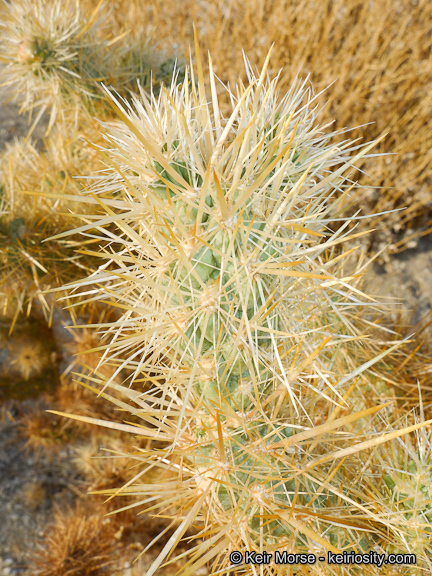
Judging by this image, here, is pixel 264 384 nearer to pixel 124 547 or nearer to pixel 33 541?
pixel 124 547

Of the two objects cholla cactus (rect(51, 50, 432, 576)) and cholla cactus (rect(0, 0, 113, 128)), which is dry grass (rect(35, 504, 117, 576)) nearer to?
cholla cactus (rect(51, 50, 432, 576))

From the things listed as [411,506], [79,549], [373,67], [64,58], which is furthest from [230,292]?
[373,67]

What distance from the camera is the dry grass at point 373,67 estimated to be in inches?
78.3

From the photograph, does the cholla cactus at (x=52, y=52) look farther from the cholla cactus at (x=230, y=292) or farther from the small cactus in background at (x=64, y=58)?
the cholla cactus at (x=230, y=292)

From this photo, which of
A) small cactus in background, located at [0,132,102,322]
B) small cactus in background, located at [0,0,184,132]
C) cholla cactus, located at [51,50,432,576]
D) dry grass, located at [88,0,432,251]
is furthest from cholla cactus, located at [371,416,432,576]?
dry grass, located at [88,0,432,251]

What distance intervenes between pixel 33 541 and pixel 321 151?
1.72 meters

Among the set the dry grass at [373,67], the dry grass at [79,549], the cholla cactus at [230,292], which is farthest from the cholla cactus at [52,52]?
the dry grass at [79,549]

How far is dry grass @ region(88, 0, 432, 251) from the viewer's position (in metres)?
1.99

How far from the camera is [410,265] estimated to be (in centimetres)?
206

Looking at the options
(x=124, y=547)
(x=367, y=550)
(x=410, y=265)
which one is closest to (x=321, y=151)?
(x=367, y=550)

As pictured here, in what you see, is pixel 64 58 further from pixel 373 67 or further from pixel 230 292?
pixel 373 67

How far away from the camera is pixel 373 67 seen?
1948 mm

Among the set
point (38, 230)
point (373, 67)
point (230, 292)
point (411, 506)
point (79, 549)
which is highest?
point (373, 67)

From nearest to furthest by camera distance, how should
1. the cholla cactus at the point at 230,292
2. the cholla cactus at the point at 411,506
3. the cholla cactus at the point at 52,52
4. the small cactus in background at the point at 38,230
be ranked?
the cholla cactus at the point at 230,292, the cholla cactus at the point at 411,506, the cholla cactus at the point at 52,52, the small cactus in background at the point at 38,230
